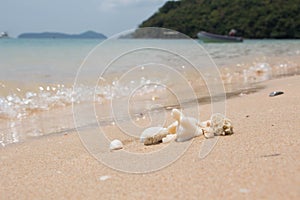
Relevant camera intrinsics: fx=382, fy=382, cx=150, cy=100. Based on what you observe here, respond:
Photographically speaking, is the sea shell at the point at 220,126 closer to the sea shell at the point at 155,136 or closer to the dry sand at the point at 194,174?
the dry sand at the point at 194,174

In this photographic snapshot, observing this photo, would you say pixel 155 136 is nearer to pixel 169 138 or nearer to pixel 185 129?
pixel 169 138

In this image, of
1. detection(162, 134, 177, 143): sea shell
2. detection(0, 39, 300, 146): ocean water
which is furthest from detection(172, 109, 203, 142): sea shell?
detection(0, 39, 300, 146): ocean water

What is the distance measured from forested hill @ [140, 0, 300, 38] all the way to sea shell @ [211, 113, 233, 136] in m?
48.3

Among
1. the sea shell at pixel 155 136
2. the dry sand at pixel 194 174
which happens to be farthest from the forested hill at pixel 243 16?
the dry sand at pixel 194 174

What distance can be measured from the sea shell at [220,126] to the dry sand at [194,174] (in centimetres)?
7

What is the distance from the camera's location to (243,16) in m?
60.1

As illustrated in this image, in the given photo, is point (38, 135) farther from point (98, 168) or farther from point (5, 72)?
point (5, 72)

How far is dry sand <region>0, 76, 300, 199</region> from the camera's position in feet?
5.28

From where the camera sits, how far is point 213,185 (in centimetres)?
166

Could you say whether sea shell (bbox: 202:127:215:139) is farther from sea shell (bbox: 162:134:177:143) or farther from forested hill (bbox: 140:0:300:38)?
forested hill (bbox: 140:0:300:38)

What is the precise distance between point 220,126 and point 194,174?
76 centimetres

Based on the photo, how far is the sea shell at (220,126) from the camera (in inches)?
99.0

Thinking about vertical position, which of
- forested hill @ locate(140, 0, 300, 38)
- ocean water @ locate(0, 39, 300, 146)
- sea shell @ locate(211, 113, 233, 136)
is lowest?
ocean water @ locate(0, 39, 300, 146)

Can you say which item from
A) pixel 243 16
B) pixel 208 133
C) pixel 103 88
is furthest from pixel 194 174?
pixel 243 16
